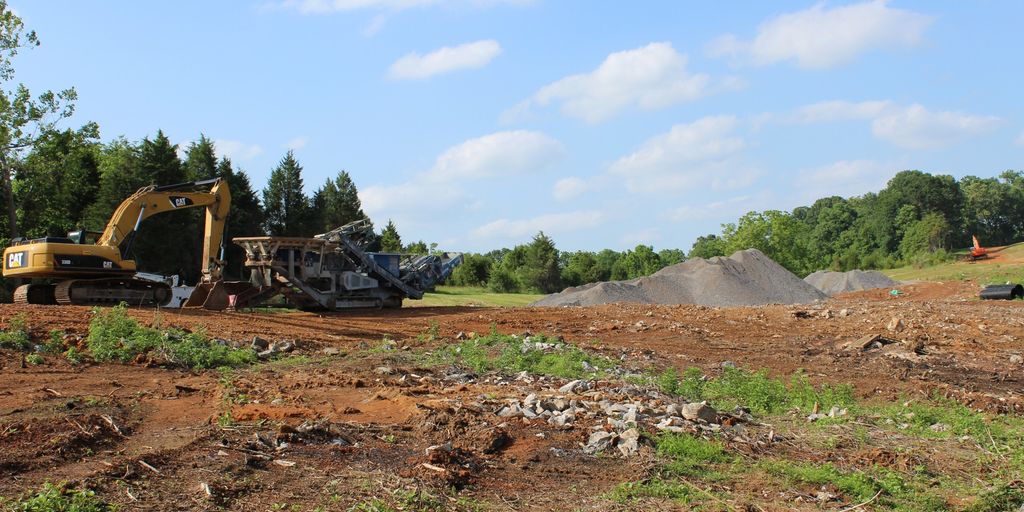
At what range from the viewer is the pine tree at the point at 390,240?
54.9m

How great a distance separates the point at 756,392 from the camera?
35.3 ft

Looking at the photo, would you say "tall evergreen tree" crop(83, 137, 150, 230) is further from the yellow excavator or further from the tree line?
the tree line

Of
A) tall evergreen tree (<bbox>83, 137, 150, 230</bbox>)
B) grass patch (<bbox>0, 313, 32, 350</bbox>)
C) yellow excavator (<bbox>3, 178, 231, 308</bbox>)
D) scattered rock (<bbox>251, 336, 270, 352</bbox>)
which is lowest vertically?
scattered rock (<bbox>251, 336, 270, 352</bbox>)

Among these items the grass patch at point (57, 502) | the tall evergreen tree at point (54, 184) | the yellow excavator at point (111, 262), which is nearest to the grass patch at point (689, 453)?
the grass patch at point (57, 502)

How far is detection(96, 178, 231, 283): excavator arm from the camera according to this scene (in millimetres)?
21062

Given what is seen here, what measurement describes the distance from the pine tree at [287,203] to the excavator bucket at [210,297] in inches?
875

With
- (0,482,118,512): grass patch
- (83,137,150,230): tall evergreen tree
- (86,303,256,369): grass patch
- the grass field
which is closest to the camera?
(0,482,118,512): grass patch

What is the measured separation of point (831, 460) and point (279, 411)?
5.47m

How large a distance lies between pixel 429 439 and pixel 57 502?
3.19 metres

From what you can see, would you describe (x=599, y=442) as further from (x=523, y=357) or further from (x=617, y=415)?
(x=523, y=357)

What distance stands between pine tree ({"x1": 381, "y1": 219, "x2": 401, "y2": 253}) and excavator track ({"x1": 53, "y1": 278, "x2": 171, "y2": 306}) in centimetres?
3103

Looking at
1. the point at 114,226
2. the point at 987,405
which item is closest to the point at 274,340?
the point at 114,226

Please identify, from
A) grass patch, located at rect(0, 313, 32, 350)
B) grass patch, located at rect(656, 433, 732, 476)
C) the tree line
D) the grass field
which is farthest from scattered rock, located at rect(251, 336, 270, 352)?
the tree line

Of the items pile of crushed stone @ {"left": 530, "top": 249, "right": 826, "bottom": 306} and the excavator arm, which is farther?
pile of crushed stone @ {"left": 530, "top": 249, "right": 826, "bottom": 306}
